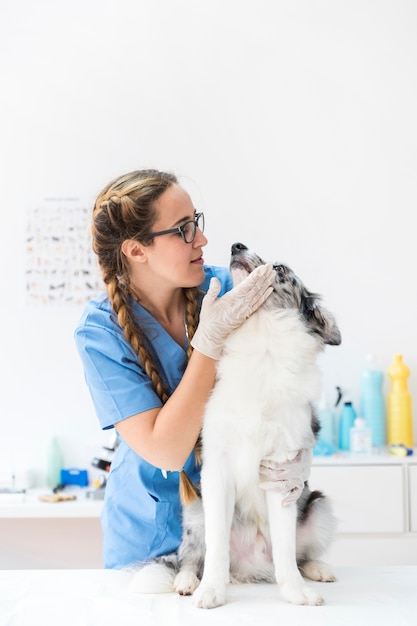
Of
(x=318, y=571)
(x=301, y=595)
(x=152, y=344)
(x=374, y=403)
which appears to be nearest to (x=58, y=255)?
(x=374, y=403)

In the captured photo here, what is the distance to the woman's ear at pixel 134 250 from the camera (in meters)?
1.69

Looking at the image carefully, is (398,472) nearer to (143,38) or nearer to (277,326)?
(277,326)

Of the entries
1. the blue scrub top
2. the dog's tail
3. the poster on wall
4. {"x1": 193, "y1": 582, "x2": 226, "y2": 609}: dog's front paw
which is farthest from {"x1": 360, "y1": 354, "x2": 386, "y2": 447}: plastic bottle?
{"x1": 193, "y1": 582, "x2": 226, "y2": 609}: dog's front paw

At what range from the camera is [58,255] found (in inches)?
140

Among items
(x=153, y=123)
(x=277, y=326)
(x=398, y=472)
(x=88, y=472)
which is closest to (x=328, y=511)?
(x=277, y=326)

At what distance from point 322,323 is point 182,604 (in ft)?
2.28

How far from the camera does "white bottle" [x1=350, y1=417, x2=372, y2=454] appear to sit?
3.26 m

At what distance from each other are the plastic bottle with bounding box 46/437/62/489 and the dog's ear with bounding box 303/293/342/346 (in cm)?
225

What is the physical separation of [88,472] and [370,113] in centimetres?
240

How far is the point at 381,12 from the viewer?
3.51 m

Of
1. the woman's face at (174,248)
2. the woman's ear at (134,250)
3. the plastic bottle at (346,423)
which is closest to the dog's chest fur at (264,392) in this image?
the woman's face at (174,248)

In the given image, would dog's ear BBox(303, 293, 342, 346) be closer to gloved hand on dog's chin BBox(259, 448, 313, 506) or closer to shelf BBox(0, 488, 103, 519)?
gloved hand on dog's chin BBox(259, 448, 313, 506)

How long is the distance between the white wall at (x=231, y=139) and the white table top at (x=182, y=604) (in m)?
2.03

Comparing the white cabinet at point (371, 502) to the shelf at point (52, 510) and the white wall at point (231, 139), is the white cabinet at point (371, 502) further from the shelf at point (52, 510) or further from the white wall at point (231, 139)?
the shelf at point (52, 510)
